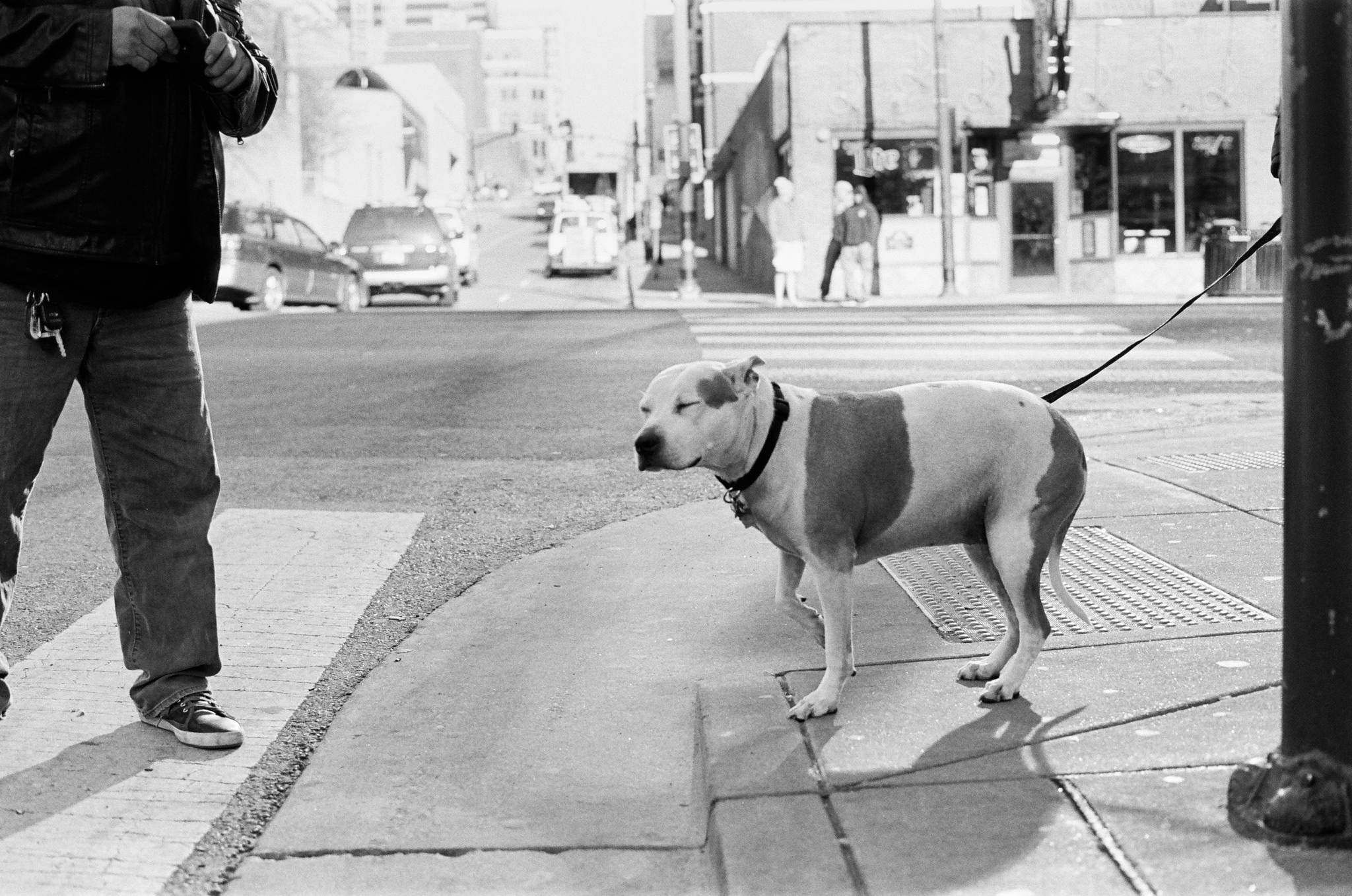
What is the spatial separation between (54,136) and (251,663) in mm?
1677

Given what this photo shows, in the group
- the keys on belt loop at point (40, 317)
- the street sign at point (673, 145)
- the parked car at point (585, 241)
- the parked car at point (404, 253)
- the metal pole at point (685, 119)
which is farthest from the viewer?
the parked car at point (585, 241)

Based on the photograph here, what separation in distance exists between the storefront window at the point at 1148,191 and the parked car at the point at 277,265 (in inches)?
548

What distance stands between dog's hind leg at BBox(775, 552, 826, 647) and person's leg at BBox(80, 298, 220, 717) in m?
1.43

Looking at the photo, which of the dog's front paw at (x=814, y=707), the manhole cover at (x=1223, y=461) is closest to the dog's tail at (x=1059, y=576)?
the dog's front paw at (x=814, y=707)

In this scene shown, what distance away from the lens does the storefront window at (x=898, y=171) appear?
29.5 meters

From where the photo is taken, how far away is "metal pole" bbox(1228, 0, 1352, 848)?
2.86m

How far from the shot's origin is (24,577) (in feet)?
19.1

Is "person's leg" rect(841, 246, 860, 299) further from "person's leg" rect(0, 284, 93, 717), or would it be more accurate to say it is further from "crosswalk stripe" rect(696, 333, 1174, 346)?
"person's leg" rect(0, 284, 93, 717)

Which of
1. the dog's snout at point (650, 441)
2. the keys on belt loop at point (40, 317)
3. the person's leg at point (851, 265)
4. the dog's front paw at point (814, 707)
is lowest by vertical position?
the dog's front paw at point (814, 707)

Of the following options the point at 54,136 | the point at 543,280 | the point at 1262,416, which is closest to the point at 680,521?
the point at 54,136

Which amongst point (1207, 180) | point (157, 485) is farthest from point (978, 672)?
point (1207, 180)

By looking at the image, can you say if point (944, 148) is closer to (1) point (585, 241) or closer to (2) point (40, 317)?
(1) point (585, 241)

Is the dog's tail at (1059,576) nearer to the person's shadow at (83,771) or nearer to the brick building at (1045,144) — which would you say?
the person's shadow at (83,771)

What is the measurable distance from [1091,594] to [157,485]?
2765 mm
